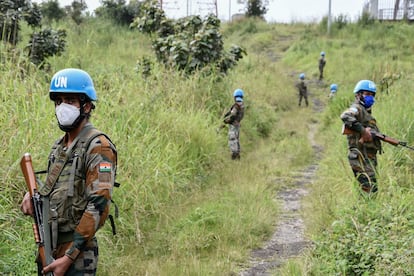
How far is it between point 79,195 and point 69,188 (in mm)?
72

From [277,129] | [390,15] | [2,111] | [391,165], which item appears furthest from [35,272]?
[390,15]

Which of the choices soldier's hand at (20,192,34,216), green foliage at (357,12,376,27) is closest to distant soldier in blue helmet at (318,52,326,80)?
green foliage at (357,12,376,27)

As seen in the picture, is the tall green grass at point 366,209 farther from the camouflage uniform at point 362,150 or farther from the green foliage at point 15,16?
the green foliage at point 15,16

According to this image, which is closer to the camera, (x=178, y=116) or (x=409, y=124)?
(x=409, y=124)

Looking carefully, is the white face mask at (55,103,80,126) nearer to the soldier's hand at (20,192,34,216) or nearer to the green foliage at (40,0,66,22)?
the soldier's hand at (20,192,34,216)

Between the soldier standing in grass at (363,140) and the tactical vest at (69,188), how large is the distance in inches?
132

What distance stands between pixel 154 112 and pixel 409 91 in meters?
4.53

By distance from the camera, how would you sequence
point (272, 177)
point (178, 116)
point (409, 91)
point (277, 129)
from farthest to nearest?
point (277, 129) < point (409, 91) < point (272, 177) < point (178, 116)

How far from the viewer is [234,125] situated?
7.98 metres

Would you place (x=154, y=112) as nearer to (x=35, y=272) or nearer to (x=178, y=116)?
(x=178, y=116)

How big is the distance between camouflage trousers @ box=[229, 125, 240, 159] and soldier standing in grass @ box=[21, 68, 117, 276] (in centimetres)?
560

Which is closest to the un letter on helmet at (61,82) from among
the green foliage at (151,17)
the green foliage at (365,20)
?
the green foliage at (151,17)

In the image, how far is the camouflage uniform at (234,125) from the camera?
26.0 ft

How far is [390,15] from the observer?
82.4 ft
